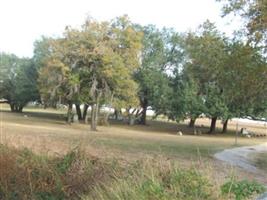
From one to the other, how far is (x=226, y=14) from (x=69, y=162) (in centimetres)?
1299

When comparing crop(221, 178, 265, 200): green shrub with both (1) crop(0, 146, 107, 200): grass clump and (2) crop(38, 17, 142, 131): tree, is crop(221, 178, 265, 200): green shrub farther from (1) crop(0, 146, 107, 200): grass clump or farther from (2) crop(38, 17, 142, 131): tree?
(2) crop(38, 17, 142, 131): tree

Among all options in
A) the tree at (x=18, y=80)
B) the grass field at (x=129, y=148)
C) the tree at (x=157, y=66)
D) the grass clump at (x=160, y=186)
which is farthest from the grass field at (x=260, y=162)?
the tree at (x=18, y=80)

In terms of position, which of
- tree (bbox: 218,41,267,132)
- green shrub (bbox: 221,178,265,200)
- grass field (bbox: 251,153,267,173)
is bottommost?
grass field (bbox: 251,153,267,173)

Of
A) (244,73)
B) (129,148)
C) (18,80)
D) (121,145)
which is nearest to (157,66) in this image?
(18,80)

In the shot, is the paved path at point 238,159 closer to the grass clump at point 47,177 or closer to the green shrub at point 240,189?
the grass clump at point 47,177

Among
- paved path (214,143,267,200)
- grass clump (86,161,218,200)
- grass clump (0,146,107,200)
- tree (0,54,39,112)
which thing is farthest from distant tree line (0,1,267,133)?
grass clump (86,161,218,200)

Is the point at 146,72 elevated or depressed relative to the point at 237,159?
elevated

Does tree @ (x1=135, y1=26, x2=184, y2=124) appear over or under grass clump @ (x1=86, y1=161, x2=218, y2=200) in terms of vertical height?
over

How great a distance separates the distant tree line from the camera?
23.1m

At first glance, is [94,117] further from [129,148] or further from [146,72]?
[129,148]

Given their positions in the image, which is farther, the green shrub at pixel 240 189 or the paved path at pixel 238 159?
the paved path at pixel 238 159

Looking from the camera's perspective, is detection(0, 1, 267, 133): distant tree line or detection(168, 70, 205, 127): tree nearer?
detection(0, 1, 267, 133): distant tree line

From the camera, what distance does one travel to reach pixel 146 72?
65.2 metres

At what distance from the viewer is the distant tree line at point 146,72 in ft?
75.8
